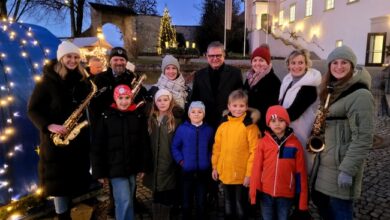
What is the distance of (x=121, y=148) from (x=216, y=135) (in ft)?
3.55

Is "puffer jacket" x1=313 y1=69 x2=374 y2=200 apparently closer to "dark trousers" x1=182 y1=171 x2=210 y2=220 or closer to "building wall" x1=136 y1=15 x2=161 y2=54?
"dark trousers" x1=182 y1=171 x2=210 y2=220

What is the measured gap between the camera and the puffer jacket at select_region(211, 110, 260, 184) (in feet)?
11.2

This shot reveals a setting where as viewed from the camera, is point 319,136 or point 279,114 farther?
point 279,114

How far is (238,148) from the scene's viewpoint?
3.40 m

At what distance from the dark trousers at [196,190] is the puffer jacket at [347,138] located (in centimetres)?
128

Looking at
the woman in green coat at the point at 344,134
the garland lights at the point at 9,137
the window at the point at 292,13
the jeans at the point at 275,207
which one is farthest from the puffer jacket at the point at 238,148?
the window at the point at 292,13

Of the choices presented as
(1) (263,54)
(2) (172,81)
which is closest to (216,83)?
(2) (172,81)

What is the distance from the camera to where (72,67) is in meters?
3.43

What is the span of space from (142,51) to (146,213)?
26.4 metres

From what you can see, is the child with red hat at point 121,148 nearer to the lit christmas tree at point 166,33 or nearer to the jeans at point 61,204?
the jeans at point 61,204

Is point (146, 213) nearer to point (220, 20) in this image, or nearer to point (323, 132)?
point (323, 132)

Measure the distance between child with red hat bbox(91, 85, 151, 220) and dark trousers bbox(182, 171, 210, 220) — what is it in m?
0.51

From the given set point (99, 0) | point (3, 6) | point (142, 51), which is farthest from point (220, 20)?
point (3, 6)

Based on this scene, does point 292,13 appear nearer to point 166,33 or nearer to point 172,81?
point 166,33
